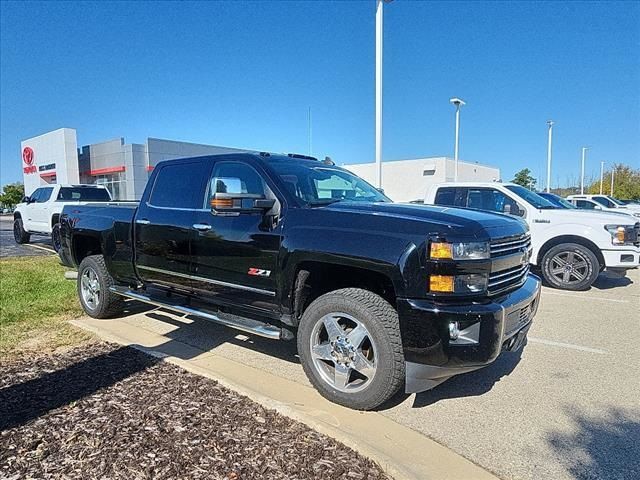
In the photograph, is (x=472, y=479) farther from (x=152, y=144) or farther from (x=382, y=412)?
(x=152, y=144)

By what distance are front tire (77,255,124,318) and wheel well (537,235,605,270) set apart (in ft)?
23.5

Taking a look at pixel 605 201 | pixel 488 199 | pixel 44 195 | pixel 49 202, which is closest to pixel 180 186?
pixel 488 199

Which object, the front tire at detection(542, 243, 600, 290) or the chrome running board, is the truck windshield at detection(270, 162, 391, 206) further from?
the front tire at detection(542, 243, 600, 290)

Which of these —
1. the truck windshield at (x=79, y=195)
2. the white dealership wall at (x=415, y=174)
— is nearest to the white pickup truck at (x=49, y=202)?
the truck windshield at (x=79, y=195)

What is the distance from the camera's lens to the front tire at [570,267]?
7.83m

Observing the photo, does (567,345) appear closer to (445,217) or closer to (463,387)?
(463,387)

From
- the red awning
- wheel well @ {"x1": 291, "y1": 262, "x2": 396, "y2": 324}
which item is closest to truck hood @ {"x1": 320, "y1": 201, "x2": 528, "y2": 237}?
wheel well @ {"x1": 291, "y1": 262, "x2": 396, "y2": 324}

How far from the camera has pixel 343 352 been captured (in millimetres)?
3354

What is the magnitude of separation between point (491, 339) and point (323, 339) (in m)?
1.27

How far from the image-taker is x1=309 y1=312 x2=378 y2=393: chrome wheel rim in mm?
3273

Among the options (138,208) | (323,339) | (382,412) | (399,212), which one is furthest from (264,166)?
(382,412)

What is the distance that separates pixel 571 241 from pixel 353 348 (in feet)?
21.0

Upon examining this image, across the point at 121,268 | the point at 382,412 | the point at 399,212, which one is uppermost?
the point at 399,212

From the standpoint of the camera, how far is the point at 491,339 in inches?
117
